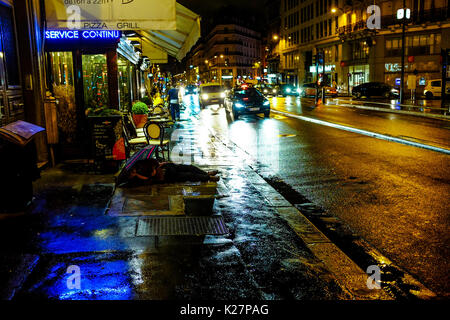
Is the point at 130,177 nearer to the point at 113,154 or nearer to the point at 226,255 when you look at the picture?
the point at 113,154

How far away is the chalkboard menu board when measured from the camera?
8.59 meters

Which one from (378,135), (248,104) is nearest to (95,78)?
(378,135)

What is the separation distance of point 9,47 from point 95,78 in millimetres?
2801

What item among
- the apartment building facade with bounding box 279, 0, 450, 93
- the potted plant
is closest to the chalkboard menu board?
the potted plant

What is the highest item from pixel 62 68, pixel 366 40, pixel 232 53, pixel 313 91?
pixel 232 53

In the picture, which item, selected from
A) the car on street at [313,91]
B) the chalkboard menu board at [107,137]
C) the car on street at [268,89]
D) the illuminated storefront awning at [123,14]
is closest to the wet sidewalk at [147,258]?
the chalkboard menu board at [107,137]

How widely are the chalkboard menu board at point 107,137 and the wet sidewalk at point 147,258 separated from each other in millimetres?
1736

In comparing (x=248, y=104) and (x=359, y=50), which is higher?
(x=359, y=50)

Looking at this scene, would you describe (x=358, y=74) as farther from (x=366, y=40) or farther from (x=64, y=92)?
(x=64, y=92)

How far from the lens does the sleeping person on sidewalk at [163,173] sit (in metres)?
7.89

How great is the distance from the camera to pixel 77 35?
1012cm

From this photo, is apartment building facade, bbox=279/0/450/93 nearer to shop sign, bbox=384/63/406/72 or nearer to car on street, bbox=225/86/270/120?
shop sign, bbox=384/63/406/72

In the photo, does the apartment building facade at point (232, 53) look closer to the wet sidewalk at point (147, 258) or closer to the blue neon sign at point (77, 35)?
the blue neon sign at point (77, 35)

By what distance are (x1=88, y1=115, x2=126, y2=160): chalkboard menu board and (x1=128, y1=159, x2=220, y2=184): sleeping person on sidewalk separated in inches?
39.0
